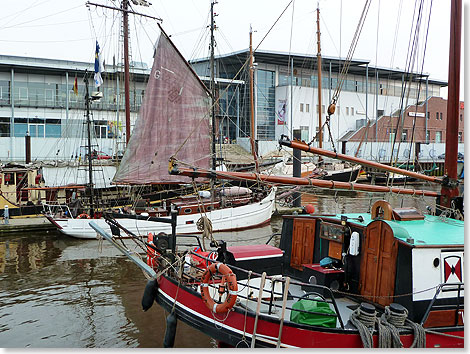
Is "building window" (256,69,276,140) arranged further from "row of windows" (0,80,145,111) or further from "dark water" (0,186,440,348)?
"dark water" (0,186,440,348)

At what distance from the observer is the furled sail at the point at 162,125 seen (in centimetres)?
2186

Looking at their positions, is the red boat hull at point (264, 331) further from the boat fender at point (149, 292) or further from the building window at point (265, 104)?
the building window at point (265, 104)

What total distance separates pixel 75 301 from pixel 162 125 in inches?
451

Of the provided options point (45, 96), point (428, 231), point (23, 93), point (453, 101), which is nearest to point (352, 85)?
point (45, 96)

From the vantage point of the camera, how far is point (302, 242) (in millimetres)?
10320

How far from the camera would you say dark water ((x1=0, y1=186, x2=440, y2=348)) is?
10242 mm

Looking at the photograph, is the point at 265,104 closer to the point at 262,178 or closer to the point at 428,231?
the point at 262,178

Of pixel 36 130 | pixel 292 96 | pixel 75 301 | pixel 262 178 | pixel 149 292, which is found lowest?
pixel 75 301

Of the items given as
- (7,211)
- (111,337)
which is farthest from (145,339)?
(7,211)

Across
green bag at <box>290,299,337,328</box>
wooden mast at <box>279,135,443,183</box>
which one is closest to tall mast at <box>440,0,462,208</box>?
wooden mast at <box>279,135,443,183</box>

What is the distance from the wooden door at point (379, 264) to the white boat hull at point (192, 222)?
1463 cm

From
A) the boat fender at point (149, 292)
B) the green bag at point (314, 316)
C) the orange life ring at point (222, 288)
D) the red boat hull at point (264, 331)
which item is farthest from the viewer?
the boat fender at point (149, 292)

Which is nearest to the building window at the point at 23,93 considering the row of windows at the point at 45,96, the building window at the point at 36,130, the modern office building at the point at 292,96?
the row of windows at the point at 45,96

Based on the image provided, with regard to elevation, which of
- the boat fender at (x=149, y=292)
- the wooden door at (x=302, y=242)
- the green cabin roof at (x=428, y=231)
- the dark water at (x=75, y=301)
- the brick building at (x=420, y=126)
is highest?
the brick building at (x=420, y=126)
